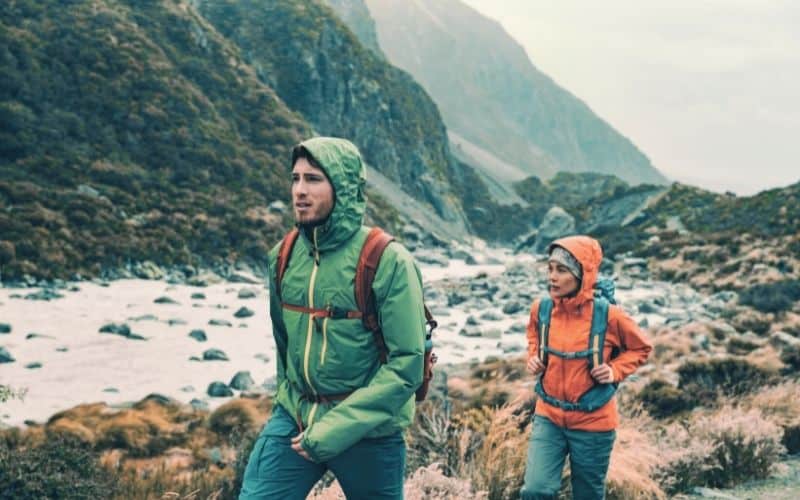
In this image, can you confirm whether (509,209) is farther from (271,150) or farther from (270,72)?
(271,150)

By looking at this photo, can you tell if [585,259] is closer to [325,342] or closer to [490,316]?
[325,342]

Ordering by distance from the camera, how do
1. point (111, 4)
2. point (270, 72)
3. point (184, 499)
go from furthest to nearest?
1. point (270, 72)
2. point (111, 4)
3. point (184, 499)

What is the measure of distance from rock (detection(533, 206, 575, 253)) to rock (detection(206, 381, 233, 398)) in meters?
48.5

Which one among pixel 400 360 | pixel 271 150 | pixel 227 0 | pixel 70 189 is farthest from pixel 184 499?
pixel 227 0

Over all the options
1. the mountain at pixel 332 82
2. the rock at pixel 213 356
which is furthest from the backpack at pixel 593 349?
the mountain at pixel 332 82

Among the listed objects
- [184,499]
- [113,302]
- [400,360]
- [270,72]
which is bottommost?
[113,302]

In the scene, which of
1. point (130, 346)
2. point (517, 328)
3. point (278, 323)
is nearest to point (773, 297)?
point (517, 328)

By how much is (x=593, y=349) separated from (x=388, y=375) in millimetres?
1482

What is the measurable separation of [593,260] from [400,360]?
5.30 ft

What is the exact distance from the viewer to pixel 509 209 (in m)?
88.2

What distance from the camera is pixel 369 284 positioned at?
2236mm

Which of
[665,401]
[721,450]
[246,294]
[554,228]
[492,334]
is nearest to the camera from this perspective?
[721,450]

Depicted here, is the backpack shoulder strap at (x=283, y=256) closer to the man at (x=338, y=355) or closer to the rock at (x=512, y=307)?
the man at (x=338, y=355)

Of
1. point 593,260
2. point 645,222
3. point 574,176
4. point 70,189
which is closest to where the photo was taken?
point 593,260
